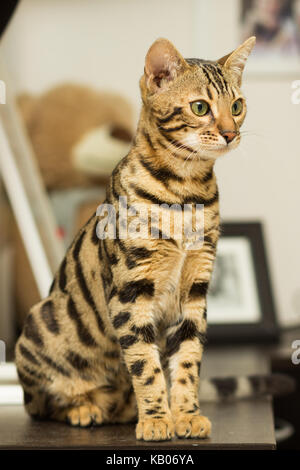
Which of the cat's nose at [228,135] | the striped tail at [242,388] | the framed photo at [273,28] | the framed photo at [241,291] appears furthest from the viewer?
the framed photo at [273,28]

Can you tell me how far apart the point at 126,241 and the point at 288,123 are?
1.30m

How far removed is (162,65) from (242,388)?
0.51 meters

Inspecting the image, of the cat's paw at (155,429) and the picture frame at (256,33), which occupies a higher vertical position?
the picture frame at (256,33)

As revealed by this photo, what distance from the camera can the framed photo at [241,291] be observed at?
5.87 feet

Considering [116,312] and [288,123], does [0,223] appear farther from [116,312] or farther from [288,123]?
[116,312]

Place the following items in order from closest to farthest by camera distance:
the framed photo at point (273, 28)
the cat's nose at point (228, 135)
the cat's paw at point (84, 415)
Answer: the cat's nose at point (228, 135) → the cat's paw at point (84, 415) → the framed photo at point (273, 28)

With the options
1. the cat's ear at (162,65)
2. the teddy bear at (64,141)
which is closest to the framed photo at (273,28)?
the teddy bear at (64,141)

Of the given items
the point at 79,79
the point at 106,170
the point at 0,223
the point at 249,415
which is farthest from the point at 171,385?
the point at 79,79

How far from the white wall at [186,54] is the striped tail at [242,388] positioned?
960 mm

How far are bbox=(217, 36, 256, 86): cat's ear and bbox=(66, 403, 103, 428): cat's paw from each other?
0.42 m

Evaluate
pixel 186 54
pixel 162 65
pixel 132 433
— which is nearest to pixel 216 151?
pixel 162 65

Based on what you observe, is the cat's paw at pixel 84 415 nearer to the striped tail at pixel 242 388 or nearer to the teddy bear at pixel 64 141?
the striped tail at pixel 242 388

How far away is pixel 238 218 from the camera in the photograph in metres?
1.99

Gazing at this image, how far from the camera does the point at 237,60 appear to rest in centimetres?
75
